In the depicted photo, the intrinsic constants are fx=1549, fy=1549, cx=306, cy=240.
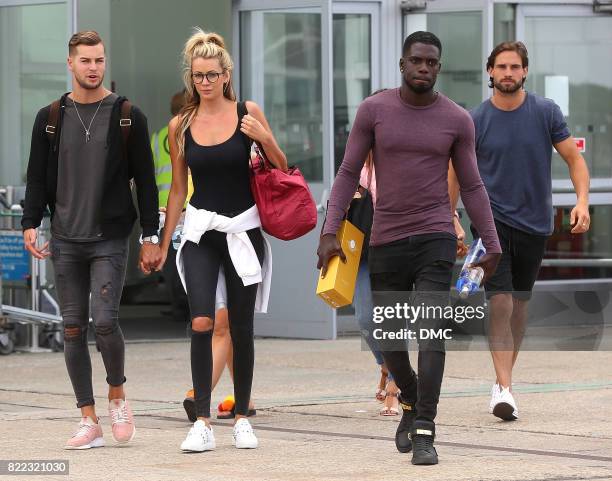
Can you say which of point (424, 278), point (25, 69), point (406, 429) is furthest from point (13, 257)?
point (424, 278)

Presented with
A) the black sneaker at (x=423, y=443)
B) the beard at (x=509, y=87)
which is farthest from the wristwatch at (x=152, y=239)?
the beard at (x=509, y=87)

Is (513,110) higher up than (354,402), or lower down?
higher up

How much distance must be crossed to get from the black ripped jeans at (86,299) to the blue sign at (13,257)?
196 inches

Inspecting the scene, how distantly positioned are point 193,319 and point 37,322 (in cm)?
502

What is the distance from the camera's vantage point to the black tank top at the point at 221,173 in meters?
6.88

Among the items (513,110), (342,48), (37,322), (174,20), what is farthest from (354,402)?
(174,20)

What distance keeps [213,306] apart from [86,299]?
63 centimetres

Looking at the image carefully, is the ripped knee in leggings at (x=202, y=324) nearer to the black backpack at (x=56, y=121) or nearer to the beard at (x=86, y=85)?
the black backpack at (x=56, y=121)

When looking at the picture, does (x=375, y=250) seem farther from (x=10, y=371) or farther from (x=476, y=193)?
(x=10, y=371)

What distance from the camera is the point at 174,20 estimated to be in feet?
51.2

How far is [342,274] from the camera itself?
6.44 meters

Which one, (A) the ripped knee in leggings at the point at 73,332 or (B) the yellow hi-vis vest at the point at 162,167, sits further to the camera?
(B) the yellow hi-vis vest at the point at 162,167

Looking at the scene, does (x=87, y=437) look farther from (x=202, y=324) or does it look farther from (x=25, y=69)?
(x=25, y=69)

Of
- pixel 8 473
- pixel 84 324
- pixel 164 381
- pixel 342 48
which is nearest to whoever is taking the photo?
pixel 8 473
